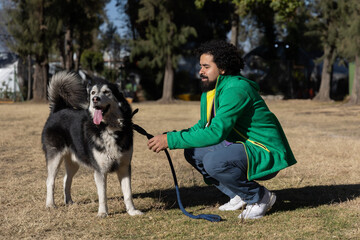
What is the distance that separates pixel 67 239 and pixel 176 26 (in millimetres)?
25695

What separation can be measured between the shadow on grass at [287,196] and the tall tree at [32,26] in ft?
76.3

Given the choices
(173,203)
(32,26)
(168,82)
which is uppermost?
(32,26)

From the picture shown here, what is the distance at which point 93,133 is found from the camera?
14.1 ft

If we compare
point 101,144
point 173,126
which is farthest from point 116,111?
point 173,126

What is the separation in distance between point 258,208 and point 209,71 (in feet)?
4.46

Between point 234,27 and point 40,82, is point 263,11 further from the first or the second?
point 40,82

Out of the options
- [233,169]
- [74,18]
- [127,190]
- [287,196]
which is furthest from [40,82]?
[233,169]

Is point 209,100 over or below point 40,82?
below

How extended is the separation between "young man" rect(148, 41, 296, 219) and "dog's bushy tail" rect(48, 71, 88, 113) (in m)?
1.37

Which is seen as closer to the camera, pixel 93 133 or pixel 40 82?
pixel 93 133

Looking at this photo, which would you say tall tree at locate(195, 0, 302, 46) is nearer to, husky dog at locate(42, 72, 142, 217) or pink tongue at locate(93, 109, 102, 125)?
husky dog at locate(42, 72, 142, 217)

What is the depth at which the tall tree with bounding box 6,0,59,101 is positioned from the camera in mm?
26406

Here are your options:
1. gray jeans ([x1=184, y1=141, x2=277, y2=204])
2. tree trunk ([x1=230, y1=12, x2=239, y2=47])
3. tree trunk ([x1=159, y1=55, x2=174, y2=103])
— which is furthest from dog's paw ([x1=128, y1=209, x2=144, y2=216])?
tree trunk ([x1=230, y1=12, x2=239, y2=47])

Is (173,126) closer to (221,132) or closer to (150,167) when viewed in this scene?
(150,167)
